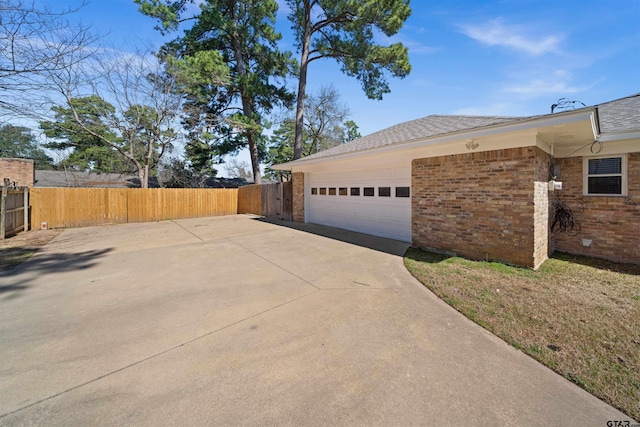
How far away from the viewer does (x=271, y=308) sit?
11.1ft

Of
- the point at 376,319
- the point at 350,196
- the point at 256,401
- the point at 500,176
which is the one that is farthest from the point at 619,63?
the point at 256,401

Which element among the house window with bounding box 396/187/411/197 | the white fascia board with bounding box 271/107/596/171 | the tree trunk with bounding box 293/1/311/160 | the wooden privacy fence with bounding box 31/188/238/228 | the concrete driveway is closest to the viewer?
the concrete driveway

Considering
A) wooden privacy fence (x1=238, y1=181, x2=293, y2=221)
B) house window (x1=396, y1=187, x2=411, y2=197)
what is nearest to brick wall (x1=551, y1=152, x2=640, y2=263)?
house window (x1=396, y1=187, x2=411, y2=197)

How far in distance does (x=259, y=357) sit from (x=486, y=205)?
522 cm

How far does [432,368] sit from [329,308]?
1428 mm

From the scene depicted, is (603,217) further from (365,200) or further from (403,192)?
(365,200)

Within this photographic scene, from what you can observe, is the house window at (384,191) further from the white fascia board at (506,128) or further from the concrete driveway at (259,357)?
the concrete driveway at (259,357)

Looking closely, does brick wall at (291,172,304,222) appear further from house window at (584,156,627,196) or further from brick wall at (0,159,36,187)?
brick wall at (0,159,36,187)

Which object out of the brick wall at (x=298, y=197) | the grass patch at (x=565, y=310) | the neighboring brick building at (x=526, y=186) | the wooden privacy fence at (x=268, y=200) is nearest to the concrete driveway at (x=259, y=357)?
the grass patch at (x=565, y=310)

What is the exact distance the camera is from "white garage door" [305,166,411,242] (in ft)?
24.0

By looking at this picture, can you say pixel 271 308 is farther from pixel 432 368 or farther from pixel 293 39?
pixel 293 39

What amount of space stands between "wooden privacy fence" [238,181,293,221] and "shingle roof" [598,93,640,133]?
1047 centimetres

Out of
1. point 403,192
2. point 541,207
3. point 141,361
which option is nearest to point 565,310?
point 541,207

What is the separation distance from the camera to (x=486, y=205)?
5309 mm
